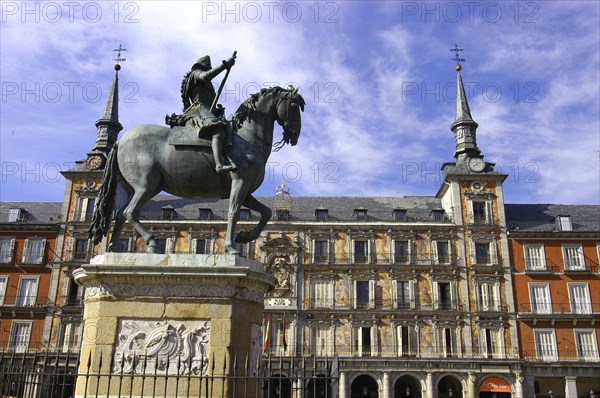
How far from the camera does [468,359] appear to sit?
39344mm

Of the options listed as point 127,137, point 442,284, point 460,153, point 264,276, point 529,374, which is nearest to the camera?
point 264,276

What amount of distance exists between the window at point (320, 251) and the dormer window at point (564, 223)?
1888 cm

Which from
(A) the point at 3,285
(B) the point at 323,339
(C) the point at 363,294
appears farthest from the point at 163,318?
(A) the point at 3,285

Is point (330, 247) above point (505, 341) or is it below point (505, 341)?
above

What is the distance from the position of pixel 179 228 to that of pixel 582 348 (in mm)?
31917

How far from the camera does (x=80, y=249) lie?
42.9 metres

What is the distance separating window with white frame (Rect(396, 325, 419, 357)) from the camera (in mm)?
40156

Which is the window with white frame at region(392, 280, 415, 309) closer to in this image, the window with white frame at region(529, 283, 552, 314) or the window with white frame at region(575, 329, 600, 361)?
the window with white frame at region(529, 283, 552, 314)

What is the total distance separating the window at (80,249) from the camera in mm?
42625

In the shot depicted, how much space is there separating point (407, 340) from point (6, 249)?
105 feet

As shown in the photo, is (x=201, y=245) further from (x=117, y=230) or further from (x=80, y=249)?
(x=117, y=230)

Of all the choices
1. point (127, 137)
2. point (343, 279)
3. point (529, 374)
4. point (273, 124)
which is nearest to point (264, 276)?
point (273, 124)

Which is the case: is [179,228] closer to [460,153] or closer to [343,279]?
[343,279]

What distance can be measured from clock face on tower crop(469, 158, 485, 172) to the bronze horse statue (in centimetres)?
4042
